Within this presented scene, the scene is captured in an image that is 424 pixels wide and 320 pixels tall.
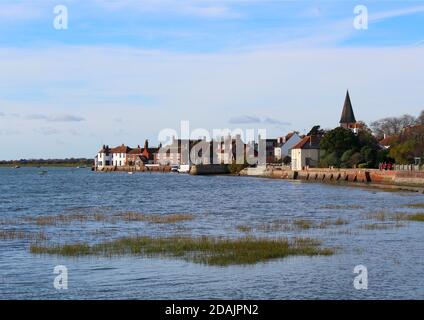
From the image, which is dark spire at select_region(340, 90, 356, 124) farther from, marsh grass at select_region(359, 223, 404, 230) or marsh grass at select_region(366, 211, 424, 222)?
marsh grass at select_region(359, 223, 404, 230)

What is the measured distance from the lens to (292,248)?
3197cm

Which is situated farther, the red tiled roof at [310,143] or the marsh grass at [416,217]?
the red tiled roof at [310,143]

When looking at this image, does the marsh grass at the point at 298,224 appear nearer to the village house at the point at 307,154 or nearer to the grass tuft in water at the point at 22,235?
the grass tuft in water at the point at 22,235

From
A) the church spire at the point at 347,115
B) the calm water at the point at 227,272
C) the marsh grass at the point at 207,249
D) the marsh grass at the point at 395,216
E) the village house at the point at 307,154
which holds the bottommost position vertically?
the calm water at the point at 227,272

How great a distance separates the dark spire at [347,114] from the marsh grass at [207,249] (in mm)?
152686

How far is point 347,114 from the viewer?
185 metres

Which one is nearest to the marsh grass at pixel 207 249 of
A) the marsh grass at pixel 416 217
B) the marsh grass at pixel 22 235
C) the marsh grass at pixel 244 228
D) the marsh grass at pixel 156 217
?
the marsh grass at pixel 22 235

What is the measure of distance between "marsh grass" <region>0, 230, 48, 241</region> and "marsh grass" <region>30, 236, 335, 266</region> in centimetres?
342

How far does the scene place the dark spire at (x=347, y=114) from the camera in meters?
184

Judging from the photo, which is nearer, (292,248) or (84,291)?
(84,291)
